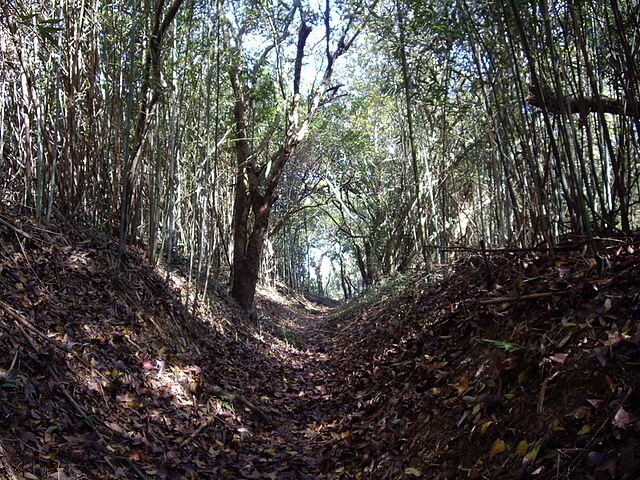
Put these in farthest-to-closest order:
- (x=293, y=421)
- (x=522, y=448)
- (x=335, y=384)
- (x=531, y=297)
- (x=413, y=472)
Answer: (x=335, y=384), (x=293, y=421), (x=531, y=297), (x=413, y=472), (x=522, y=448)

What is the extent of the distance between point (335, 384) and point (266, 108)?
6411mm

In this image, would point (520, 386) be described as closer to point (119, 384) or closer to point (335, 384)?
point (119, 384)

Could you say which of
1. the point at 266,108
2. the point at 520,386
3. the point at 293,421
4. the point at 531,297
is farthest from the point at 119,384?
the point at 266,108

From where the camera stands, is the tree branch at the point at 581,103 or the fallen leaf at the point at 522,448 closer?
the fallen leaf at the point at 522,448

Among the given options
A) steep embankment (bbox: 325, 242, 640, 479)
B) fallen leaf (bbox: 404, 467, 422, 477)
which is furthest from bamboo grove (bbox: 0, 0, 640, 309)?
fallen leaf (bbox: 404, 467, 422, 477)

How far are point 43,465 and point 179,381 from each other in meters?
1.99

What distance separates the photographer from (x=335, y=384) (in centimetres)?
560

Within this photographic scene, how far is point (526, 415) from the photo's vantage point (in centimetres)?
229

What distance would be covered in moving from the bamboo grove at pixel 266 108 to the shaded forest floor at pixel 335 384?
0.46 m

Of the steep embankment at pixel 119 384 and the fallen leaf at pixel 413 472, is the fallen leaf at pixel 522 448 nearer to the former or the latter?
the fallen leaf at pixel 413 472

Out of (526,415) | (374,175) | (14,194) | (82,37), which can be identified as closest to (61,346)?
(14,194)

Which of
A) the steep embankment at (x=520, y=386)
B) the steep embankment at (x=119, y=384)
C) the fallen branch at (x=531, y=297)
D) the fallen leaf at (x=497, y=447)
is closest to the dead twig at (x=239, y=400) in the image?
the steep embankment at (x=119, y=384)

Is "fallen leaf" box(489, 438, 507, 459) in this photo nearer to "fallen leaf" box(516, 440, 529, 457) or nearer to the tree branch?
"fallen leaf" box(516, 440, 529, 457)

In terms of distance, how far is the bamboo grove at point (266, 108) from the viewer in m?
3.11
